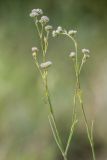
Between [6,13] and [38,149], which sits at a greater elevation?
[6,13]

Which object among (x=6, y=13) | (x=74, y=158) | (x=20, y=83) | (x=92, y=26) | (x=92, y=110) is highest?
(x=6, y=13)

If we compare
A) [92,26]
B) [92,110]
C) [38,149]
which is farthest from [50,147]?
[92,26]

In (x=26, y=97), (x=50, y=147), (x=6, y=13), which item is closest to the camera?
(x=50, y=147)

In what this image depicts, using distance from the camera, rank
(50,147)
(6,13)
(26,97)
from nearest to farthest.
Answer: (50,147), (26,97), (6,13)

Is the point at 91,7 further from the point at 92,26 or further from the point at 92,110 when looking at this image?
the point at 92,110

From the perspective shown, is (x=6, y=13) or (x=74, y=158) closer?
(x=74, y=158)

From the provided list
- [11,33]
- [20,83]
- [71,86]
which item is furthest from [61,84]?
[11,33]
